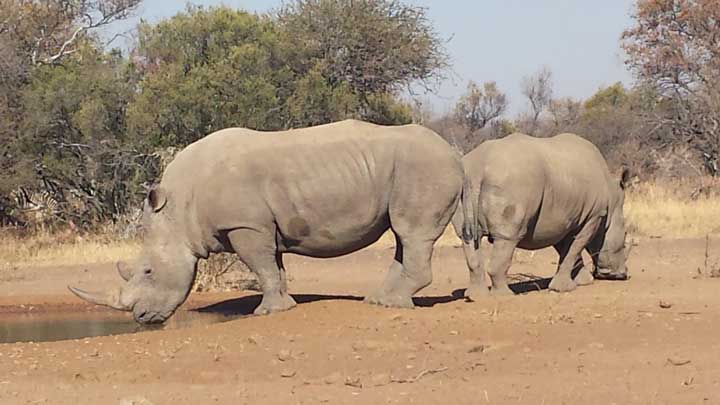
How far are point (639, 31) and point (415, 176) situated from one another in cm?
2542

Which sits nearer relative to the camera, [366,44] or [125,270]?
[125,270]

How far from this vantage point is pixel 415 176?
10.1 meters

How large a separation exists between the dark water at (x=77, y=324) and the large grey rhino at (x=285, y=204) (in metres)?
0.81

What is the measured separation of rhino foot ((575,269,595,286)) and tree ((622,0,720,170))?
16471mm

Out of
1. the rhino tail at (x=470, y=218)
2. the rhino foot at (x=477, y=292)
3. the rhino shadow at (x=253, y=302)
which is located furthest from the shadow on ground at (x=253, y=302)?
the rhino tail at (x=470, y=218)

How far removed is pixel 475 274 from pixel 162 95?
1108cm

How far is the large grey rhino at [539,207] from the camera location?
11.3 m

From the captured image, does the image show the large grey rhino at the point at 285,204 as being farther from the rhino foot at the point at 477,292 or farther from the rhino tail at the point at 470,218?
the rhino foot at the point at 477,292

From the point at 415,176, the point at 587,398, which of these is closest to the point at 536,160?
the point at 415,176

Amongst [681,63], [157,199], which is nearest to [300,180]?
[157,199]

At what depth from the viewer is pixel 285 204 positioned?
10062 mm

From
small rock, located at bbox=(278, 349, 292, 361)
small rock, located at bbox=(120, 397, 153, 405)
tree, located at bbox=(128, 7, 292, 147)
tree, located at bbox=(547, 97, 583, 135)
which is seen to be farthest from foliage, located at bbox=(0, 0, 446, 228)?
tree, located at bbox=(547, 97, 583, 135)

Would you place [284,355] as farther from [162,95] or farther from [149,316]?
[162,95]

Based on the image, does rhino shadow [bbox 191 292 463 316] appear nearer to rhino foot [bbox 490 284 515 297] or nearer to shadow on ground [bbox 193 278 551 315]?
shadow on ground [bbox 193 278 551 315]
